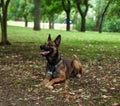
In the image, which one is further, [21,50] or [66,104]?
[21,50]

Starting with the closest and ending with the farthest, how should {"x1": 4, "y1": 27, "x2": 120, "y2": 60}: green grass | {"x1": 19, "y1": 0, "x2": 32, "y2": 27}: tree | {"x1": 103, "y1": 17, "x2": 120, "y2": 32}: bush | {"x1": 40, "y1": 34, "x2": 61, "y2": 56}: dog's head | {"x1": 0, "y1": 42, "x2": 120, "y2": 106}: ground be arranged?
{"x1": 0, "y1": 42, "x2": 120, "y2": 106}: ground, {"x1": 40, "y1": 34, "x2": 61, "y2": 56}: dog's head, {"x1": 4, "y1": 27, "x2": 120, "y2": 60}: green grass, {"x1": 103, "y1": 17, "x2": 120, "y2": 32}: bush, {"x1": 19, "y1": 0, "x2": 32, "y2": 27}: tree

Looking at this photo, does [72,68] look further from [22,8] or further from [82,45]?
[22,8]

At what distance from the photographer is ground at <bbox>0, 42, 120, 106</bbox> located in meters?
7.51

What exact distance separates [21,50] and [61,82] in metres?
6.73

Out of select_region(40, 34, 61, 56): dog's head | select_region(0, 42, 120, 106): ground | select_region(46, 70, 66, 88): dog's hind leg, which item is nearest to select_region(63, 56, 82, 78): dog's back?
select_region(0, 42, 120, 106): ground

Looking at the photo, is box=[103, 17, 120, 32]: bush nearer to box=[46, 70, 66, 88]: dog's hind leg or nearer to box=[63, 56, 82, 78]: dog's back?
box=[63, 56, 82, 78]: dog's back

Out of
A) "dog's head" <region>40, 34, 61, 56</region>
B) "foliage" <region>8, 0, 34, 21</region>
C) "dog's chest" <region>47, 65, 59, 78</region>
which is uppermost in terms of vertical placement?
"foliage" <region>8, 0, 34, 21</region>

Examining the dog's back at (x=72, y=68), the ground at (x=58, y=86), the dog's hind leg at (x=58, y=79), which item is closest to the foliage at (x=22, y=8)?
the ground at (x=58, y=86)

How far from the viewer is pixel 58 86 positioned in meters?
8.69

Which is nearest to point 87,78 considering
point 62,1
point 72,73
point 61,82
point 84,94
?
point 72,73

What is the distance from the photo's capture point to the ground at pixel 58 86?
24.6ft

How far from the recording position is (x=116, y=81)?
9562 millimetres

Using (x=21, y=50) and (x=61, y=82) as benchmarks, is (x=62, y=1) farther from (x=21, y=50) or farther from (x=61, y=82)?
(x=61, y=82)

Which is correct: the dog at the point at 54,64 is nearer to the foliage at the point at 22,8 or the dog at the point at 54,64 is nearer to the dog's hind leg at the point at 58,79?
the dog's hind leg at the point at 58,79
